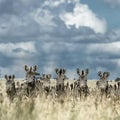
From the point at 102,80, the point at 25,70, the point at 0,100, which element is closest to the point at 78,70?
the point at 102,80

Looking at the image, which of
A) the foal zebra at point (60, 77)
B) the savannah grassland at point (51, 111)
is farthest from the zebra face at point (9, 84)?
the savannah grassland at point (51, 111)

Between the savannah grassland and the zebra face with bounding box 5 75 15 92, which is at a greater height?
the zebra face with bounding box 5 75 15 92

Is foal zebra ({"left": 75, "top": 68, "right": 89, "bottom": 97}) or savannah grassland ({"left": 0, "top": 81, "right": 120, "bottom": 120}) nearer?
savannah grassland ({"left": 0, "top": 81, "right": 120, "bottom": 120})

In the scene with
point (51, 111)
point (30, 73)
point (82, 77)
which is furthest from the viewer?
point (82, 77)

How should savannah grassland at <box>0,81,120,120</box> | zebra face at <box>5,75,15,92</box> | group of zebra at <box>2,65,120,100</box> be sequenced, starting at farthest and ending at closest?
zebra face at <box>5,75,15,92</box>, group of zebra at <box>2,65,120,100</box>, savannah grassland at <box>0,81,120,120</box>

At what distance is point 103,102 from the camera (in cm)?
2030

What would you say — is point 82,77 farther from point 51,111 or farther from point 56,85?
point 51,111

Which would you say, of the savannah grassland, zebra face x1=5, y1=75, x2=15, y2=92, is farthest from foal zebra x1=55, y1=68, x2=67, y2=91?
the savannah grassland

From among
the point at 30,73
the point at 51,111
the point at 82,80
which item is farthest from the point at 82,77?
the point at 51,111

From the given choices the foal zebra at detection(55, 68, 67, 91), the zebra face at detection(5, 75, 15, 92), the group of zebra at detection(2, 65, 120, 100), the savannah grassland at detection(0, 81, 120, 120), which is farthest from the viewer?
the foal zebra at detection(55, 68, 67, 91)

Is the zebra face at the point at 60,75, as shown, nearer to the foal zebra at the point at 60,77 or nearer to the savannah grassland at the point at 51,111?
the foal zebra at the point at 60,77

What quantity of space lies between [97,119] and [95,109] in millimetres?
1648

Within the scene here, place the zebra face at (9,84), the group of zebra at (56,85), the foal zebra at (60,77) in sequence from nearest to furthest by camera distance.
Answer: the group of zebra at (56,85), the zebra face at (9,84), the foal zebra at (60,77)

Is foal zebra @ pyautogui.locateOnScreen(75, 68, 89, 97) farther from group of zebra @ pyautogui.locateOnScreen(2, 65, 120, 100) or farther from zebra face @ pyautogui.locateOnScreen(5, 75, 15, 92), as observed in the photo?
zebra face @ pyautogui.locateOnScreen(5, 75, 15, 92)
